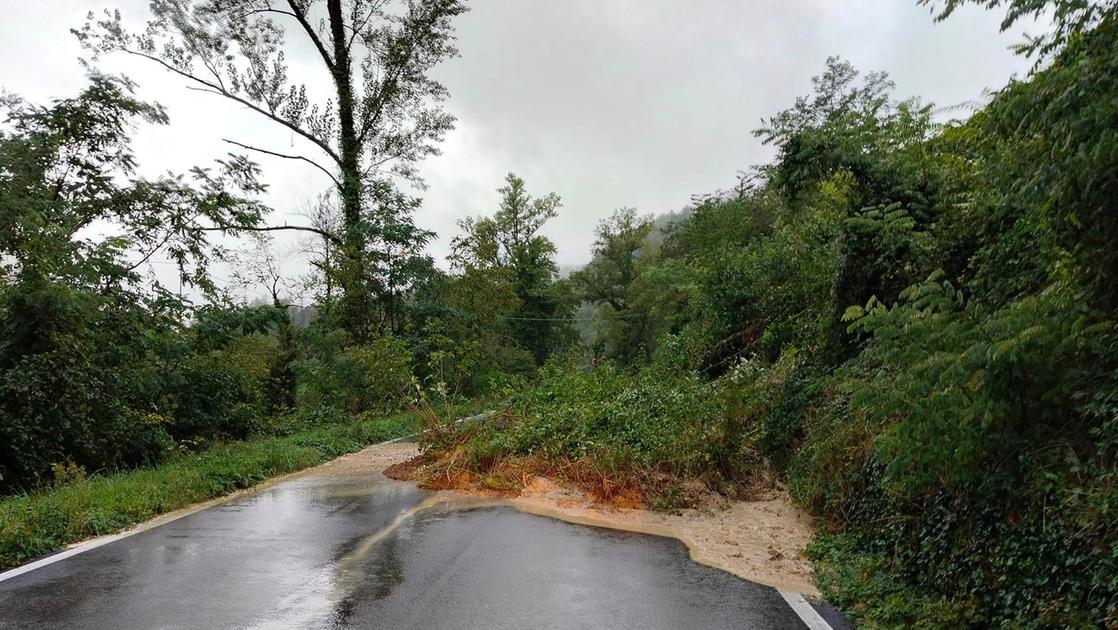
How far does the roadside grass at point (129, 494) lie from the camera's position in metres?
7.91

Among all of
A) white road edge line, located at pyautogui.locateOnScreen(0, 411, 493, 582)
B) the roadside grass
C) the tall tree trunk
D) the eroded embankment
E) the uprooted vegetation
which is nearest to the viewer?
white road edge line, located at pyautogui.locateOnScreen(0, 411, 493, 582)

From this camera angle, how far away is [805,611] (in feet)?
20.0

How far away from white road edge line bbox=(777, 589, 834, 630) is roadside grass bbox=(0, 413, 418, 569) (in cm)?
732

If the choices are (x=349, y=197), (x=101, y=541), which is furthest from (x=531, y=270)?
(x=101, y=541)

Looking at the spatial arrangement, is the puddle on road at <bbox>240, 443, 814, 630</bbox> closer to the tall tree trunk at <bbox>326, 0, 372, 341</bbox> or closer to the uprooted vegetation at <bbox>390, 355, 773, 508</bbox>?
the uprooted vegetation at <bbox>390, 355, 773, 508</bbox>

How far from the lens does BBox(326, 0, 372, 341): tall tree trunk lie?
94.9 feet

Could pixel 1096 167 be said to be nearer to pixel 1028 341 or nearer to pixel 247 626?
pixel 1028 341

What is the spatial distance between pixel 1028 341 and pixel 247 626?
618cm

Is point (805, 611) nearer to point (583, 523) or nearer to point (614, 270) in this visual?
point (583, 523)

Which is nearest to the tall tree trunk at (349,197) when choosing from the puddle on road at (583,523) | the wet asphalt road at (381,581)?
the puddle on road at (583,523)

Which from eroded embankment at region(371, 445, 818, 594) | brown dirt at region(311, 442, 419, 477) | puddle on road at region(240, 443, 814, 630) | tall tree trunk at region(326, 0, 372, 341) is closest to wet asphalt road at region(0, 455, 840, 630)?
puddle on road at region(240, 443, 814, 630)

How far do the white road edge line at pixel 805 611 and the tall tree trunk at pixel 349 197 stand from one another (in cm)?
2404

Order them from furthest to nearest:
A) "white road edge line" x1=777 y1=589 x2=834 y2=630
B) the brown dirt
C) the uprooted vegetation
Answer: the brown dirt, the uprooted vegetation, "white road edge line" x1=777 y1=589 x2=834 y2=630

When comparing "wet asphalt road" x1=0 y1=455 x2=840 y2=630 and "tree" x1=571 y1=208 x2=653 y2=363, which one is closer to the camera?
"wet asphalt road" x1=0 y1=455 x2=840 y2=630
